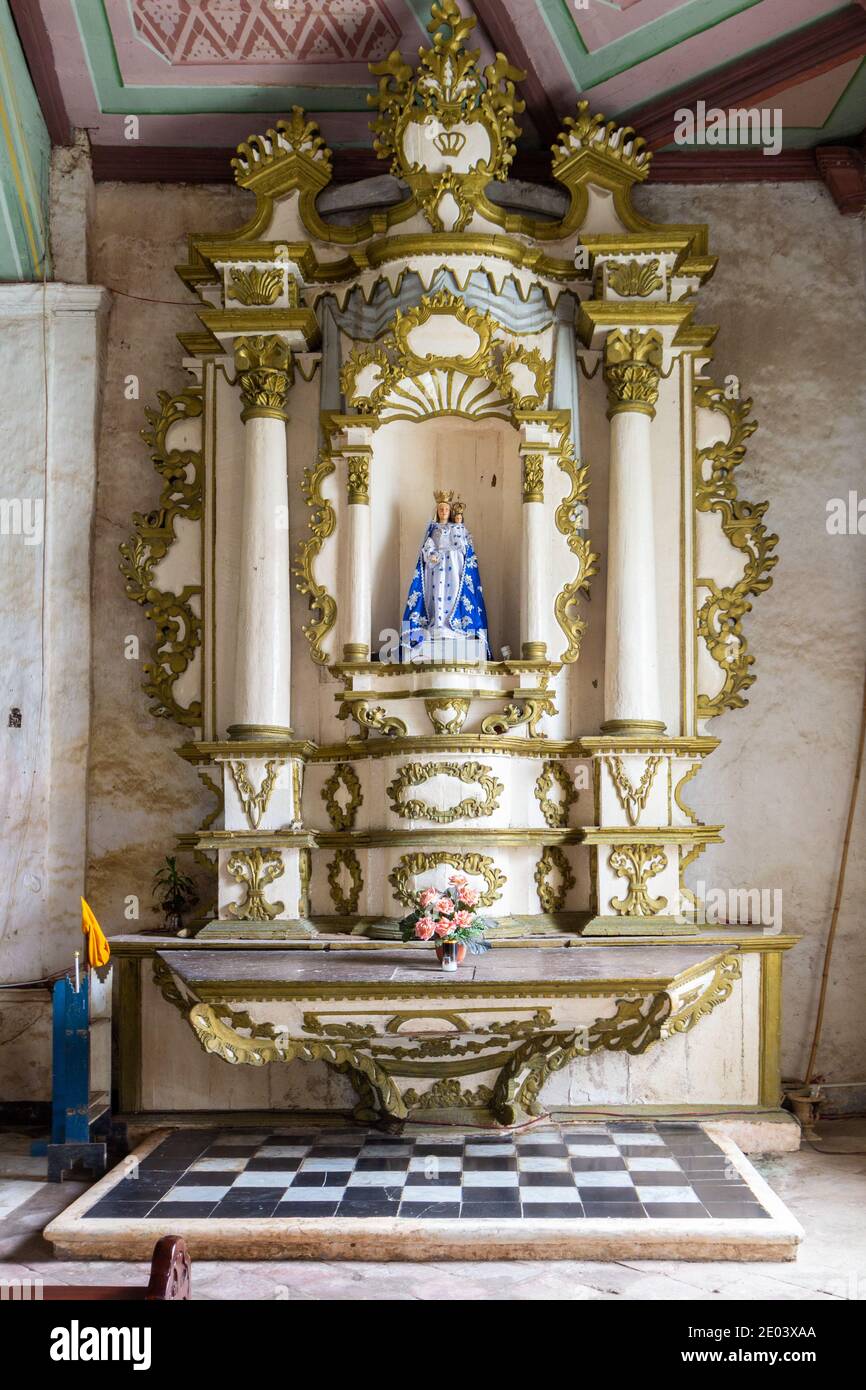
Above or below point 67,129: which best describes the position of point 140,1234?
below

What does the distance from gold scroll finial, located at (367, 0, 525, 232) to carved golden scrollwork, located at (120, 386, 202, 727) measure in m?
1.65

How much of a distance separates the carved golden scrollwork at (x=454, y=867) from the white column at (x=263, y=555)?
0.93 metres

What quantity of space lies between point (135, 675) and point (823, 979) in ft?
13.6

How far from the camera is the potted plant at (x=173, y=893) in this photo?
708 centimetres

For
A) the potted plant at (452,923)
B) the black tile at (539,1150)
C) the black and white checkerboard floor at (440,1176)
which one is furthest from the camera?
the black tile at (539,1150)

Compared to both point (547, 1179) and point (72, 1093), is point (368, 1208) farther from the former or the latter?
point (72, 1093)

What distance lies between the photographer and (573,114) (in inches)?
286

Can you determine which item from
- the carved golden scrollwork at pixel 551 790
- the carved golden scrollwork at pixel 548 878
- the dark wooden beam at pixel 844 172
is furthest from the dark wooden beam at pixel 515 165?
the carved golden scrollwork at pixel 548 878

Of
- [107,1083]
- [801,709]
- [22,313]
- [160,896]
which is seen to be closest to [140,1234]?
[107,1083]

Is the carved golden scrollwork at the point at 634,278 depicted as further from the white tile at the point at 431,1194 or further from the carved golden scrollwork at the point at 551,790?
the white tile at the point at 431,1194

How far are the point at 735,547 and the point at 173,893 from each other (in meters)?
3.53

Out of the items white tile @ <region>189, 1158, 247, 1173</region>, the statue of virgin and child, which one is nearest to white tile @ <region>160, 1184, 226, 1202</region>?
white tile @ <region>189, 1158, 247, 1173</region>

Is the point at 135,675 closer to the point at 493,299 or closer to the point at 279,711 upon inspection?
the point at 279,711

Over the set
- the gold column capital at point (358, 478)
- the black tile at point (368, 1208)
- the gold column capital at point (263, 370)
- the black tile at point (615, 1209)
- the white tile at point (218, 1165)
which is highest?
the gold column capital at point (263, 370)
